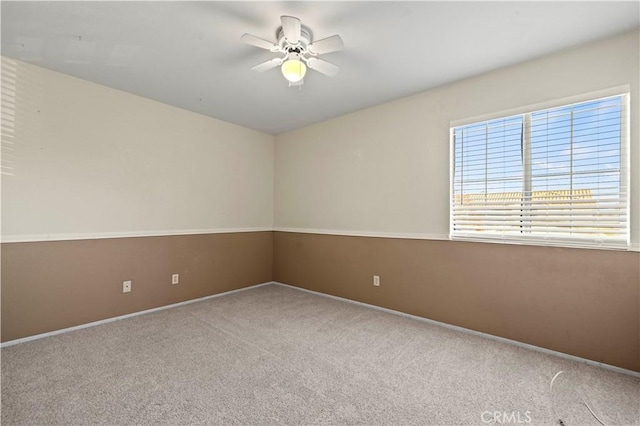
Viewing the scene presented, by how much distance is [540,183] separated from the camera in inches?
99.9

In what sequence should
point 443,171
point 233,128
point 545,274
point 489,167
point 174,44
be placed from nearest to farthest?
point 174,44 → point 545,274 → point 489,167 → point 443,171 → point 233,128

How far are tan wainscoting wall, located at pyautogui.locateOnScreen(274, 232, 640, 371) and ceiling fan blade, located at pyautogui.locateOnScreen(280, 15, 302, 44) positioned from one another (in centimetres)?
235

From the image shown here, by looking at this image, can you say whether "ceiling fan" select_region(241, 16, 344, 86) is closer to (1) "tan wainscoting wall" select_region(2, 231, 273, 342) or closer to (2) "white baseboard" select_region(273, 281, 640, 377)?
(1) "tan wainscoting wall" select_region(2, 231, 273, 342)

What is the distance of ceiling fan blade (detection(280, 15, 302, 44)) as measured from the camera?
1.79 m

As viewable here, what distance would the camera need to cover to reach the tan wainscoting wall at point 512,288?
2.18 m

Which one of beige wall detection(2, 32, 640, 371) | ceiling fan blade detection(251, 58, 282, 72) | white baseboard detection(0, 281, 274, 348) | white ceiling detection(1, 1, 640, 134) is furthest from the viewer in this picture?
white baseboard detection(0, 281, 274, 348)

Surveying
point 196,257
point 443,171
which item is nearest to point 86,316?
point 196,257

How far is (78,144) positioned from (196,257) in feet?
5.83

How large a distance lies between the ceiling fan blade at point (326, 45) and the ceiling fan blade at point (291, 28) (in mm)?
120

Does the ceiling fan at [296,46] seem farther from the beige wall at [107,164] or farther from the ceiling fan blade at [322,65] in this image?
the beige wall at [107,164]

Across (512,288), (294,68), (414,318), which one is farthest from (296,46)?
(414,318)

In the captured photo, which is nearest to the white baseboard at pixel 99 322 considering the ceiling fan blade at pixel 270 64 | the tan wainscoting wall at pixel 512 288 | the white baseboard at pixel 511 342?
the tan wainscoting wall at pixel 512 288

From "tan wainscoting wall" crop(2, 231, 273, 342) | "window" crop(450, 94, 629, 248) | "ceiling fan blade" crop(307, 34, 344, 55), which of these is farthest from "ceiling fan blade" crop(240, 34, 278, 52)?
"tan wainscoting wall" crop(2, 231, 273, 342)

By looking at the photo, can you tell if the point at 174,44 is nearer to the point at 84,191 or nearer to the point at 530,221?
the point at 84,191
